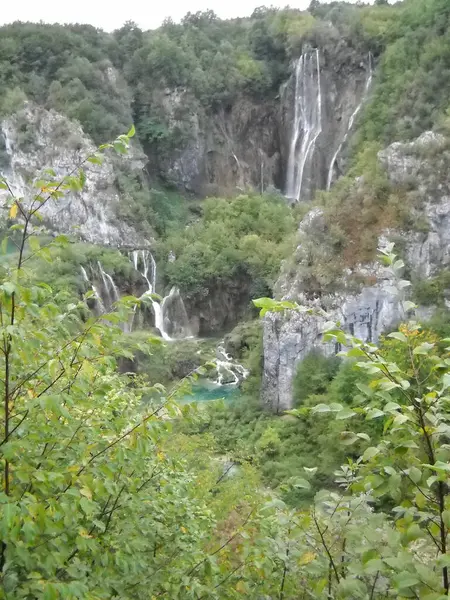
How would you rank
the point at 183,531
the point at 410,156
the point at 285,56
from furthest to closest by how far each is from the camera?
the point at 285,56 < the point at 410,156 < the point at 183,531

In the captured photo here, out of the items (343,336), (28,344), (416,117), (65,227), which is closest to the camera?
(343,336)

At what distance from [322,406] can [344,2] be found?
145 feet

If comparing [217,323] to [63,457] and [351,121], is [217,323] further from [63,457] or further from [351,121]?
[63,457]

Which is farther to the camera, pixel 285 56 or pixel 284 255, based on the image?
pixel 285 56

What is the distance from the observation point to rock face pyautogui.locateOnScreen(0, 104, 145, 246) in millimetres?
30750

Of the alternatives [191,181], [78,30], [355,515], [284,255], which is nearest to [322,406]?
[355,515]

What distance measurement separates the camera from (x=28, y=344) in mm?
2307

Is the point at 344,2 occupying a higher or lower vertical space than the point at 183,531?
higher

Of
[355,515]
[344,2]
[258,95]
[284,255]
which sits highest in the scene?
[344,2]

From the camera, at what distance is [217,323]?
92.4 feet

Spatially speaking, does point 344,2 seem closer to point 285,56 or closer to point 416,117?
point 285,56

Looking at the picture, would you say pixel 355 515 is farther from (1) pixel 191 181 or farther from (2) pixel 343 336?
(1) pixel 191 181

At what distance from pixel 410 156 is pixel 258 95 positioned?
24.5m

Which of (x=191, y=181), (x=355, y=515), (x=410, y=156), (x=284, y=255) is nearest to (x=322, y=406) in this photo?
(x=355, y=515)
